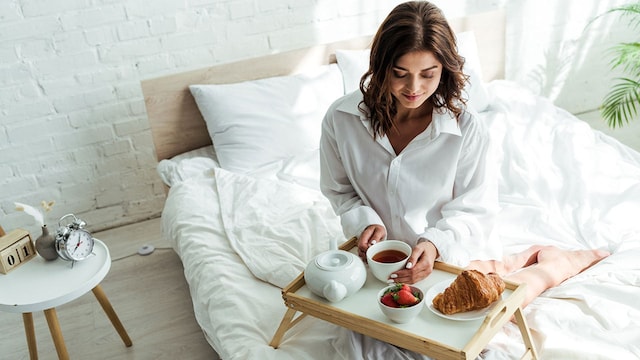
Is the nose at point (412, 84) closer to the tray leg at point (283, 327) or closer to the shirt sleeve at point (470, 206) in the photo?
the shirt sleeve at point (470, 206)

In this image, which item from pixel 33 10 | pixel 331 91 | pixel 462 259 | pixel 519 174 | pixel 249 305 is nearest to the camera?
pixel 462 259

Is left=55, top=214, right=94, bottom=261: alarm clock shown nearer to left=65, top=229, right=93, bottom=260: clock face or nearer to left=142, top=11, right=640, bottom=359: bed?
left=65, top=229, right=93, bottom=260: clock face

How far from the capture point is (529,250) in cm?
178

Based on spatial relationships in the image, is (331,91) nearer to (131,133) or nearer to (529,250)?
(131,133)

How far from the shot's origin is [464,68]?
8.64 ft

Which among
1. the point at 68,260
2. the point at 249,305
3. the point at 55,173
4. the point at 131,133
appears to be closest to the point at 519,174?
the point at 249,305

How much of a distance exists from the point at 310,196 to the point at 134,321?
2.64 ft

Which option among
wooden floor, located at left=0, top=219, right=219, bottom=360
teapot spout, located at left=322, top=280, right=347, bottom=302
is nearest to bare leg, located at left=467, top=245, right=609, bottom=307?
teapot spout, located at left=322, top=280, right=347, bottom=302

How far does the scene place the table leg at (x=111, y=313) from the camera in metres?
1.98

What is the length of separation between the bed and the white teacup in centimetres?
17

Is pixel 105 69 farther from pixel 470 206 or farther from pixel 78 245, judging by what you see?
pixel 470 206

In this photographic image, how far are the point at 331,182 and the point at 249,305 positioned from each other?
41 cm

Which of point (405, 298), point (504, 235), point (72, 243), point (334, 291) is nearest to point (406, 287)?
point (405, 298)

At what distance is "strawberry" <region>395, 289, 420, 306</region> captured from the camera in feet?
4.08
